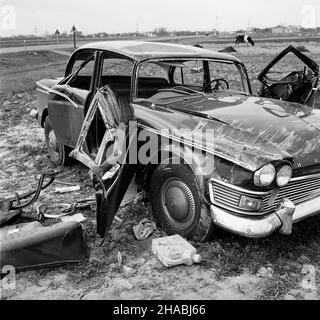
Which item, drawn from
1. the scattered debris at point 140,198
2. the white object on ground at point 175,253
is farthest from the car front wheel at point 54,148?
the white object on ground at point 175,253

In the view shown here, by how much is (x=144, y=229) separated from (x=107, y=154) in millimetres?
838

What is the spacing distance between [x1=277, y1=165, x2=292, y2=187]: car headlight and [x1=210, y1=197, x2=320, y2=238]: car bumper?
231 millimetres

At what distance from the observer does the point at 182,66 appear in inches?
195

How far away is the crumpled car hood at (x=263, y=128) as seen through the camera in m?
3.28

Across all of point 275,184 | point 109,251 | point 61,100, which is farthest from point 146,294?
point 61,100

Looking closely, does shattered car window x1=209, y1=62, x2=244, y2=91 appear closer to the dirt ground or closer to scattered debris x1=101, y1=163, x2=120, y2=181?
the dirt ground

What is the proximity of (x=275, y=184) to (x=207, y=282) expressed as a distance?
3.02 feet

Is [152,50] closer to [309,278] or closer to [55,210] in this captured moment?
[55,210]

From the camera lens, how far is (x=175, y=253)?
338cm

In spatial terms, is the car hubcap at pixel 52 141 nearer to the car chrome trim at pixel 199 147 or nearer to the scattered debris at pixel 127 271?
the car chrome trim at pixel 199 147

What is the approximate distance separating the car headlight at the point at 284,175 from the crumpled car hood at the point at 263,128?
88 millimetres

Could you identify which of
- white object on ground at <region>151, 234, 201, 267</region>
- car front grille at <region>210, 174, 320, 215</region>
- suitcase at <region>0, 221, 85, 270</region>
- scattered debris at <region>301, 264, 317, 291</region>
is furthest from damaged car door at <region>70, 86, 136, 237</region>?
scattered debris at <region>301, 264, 317, 291</region>

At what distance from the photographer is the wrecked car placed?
3.21 metres

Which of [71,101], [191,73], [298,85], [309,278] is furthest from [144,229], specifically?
[298,85]
